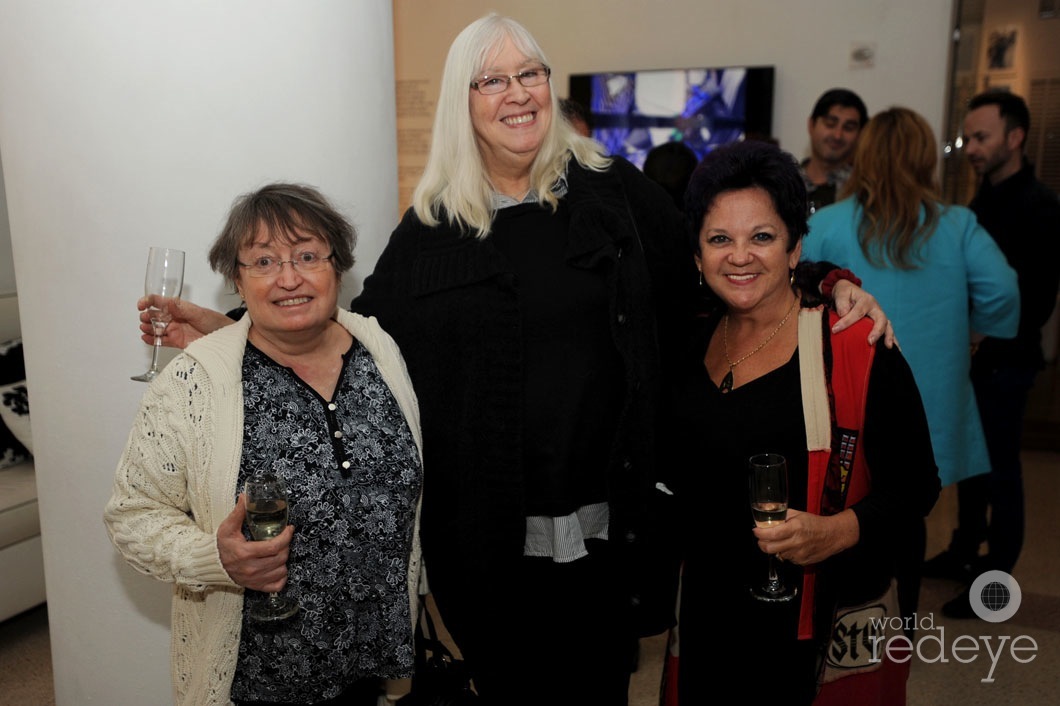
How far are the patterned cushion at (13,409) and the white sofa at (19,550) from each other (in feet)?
0.70

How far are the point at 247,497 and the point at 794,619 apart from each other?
1.10 metres

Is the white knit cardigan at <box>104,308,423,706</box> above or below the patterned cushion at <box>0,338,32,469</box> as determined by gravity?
above

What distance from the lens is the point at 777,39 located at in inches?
227

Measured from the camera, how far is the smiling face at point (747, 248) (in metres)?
1.78

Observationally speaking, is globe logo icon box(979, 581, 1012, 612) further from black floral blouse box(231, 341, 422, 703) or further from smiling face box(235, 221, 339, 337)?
smiling face box(235, 221, 339, 337)

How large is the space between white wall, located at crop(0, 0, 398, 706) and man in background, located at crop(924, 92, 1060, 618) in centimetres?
263

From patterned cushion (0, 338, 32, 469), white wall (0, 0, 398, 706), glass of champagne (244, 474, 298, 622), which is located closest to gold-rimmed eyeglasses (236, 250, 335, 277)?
glass of champagne (244, 474, 298, 622)

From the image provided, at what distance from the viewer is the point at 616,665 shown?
6.84 ft

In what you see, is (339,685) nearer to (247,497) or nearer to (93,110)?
(247,497)

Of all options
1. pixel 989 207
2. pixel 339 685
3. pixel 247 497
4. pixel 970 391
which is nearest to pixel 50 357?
pixel 247 497

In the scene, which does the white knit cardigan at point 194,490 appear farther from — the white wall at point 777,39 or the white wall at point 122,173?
the white wall at point 777,39

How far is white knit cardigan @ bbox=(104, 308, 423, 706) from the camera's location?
1.64 m

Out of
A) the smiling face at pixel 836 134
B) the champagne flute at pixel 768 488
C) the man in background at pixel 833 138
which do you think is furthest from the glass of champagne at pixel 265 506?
the smiling face at pixel 836 134

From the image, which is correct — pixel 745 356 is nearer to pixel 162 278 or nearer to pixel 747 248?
pixel 747 248
